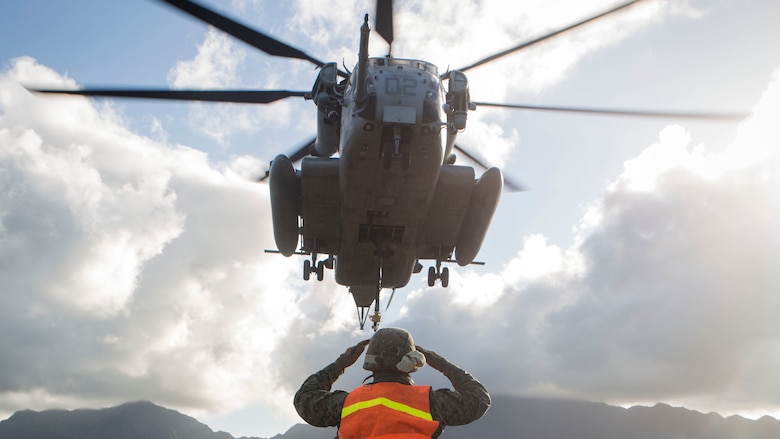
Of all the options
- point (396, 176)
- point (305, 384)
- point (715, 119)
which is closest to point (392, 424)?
point (305, 384)

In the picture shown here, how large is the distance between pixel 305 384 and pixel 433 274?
13767mm

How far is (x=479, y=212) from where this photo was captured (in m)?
15.6

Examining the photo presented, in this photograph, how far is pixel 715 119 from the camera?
1325 centimetres

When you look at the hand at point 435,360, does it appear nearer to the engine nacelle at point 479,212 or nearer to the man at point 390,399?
the man at point 390,399

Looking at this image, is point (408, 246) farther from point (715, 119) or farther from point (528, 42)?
point (715, 119)

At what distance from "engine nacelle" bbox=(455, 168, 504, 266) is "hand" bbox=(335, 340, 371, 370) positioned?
37.0 feet

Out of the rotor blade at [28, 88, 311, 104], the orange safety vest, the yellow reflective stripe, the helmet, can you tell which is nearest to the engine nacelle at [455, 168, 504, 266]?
the rotor blade at [28, 88, 311, 104]

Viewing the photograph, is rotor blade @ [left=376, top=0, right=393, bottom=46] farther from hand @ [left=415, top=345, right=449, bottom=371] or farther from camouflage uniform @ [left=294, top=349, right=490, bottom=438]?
camouflage uniform @ [left=294, top=349, right=490, bottom=438]

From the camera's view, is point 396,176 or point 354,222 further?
point 354,222

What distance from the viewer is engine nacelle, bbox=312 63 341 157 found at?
14617 mm

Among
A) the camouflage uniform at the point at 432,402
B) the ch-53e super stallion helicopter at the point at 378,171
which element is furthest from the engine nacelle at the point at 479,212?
the camouflage uniform at the point at 432,402

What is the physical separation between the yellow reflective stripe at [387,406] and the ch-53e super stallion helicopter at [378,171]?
9.10 meters

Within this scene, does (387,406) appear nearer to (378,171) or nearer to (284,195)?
(378,171)

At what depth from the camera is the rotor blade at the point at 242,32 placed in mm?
11039
